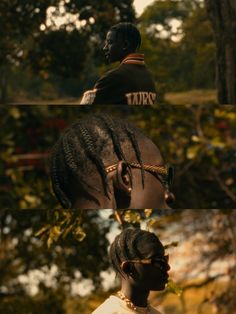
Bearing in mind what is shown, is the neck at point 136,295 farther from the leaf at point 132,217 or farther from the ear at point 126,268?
the leaf at point 132,217

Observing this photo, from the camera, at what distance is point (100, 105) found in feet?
26.4

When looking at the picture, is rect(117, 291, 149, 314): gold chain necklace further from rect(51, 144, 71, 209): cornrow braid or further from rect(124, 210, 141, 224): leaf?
rect(124, 210, 141, 224): leaf

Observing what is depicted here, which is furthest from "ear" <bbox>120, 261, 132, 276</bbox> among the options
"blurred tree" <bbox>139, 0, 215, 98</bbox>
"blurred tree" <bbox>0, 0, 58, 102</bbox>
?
"blurred tree" <bbox>0, 0, 58, 102</bbox>

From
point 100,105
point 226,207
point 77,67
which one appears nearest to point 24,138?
point 77,67

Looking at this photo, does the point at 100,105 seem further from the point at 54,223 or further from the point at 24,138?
the point at 24,138

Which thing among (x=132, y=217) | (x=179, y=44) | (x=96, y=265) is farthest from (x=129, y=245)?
(x=179, y=44)

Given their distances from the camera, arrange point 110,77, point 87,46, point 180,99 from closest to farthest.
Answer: point 110,77, point 87,46, point 180,99

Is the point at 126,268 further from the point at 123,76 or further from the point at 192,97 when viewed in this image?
the point at 192,97

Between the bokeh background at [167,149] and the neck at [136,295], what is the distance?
180 cm

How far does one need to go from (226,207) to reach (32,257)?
168 centimetres

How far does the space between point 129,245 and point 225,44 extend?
2867 mm

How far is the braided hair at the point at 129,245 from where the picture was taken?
762 cm

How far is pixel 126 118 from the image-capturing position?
338 inches

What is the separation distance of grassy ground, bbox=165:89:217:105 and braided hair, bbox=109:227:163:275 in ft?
10.5
